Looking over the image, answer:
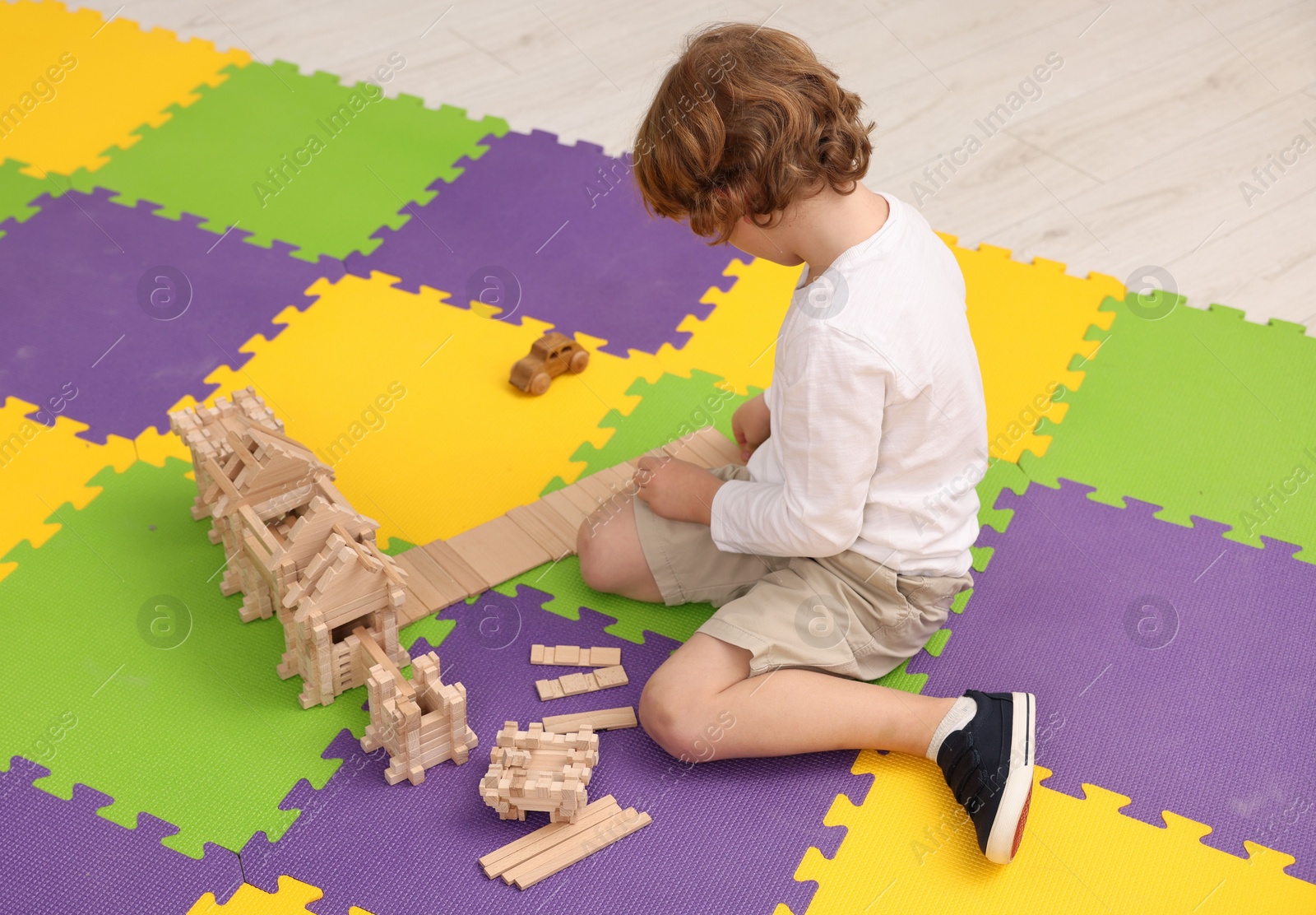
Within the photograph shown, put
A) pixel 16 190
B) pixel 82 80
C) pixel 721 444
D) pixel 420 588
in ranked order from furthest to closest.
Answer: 1. pixel 82 80
2. pixel 16 190
3. pixel 721 444
4. pixel 420 588

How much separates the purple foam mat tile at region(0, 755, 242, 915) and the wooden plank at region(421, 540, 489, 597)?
1.61 feet

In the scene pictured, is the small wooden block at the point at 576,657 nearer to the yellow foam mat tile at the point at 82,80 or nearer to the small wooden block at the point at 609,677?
the small wooden block at the point at 609,677

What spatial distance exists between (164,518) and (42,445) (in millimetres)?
287

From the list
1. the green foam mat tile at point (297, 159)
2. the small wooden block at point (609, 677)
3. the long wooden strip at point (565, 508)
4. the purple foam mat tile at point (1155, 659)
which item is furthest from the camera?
the green foam mat tile at point (297, 159)

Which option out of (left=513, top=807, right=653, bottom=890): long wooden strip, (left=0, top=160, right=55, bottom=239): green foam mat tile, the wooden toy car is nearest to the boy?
(left=513, top=807, right=653, bottom=890): long wooden strip

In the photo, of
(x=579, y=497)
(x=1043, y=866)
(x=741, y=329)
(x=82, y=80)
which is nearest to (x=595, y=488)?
(x=579, y=497)

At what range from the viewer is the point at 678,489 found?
1.71 meters

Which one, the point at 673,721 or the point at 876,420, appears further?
the point at 673,721

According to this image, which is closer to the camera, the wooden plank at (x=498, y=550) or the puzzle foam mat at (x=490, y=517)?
the puzzle foam mat at (x=490, y=517)

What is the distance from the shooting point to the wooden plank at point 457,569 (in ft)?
5.88

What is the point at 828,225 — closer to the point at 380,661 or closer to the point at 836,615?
the point at 836,615

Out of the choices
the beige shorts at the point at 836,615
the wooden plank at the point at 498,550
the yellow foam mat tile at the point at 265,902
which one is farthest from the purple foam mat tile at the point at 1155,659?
the yellow foam mat tile at the point at 265,902

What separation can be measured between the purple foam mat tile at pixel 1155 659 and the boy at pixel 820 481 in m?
0.12

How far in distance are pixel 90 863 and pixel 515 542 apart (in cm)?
70
